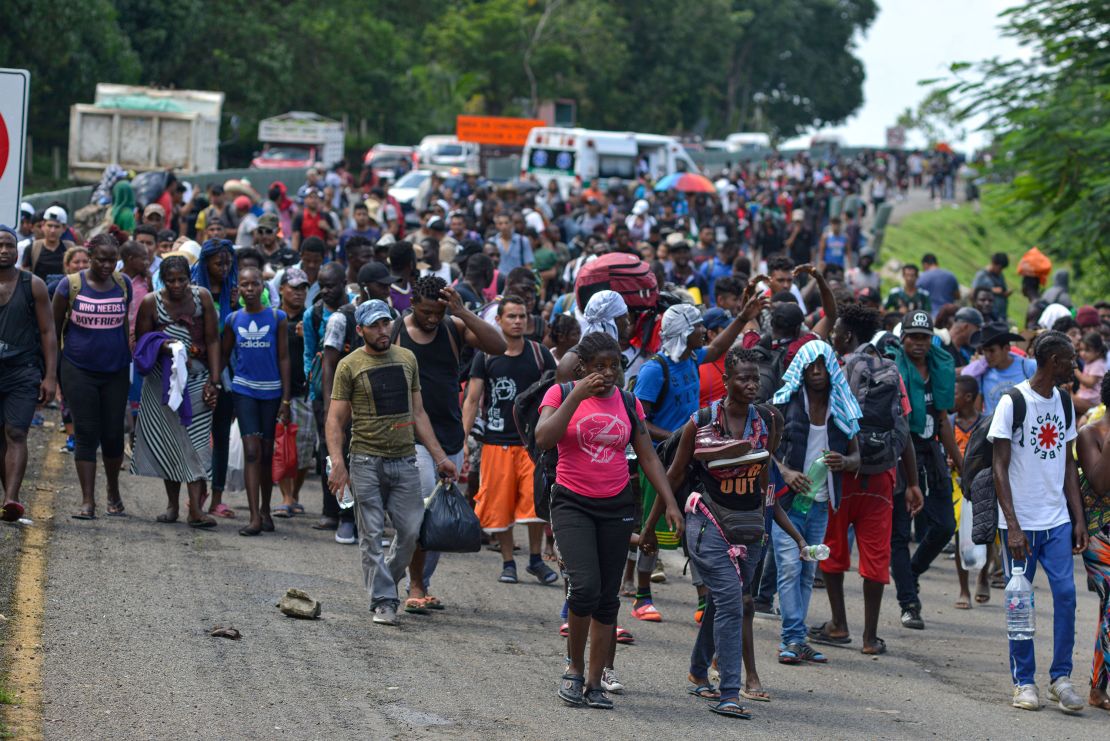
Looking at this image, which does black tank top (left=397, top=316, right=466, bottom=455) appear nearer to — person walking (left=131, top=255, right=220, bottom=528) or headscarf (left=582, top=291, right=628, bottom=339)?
headscarf (left=582, top=291, right=628, bottom=339)

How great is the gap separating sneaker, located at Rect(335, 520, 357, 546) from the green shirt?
221cm

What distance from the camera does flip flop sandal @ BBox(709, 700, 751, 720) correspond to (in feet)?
23.9

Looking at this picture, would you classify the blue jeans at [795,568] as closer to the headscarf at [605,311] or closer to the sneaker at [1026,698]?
the sneaker at [1026,698]

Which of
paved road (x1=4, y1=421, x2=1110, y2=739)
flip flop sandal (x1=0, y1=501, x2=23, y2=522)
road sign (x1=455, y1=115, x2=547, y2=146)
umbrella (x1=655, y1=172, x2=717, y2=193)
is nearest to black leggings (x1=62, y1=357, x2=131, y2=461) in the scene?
paved road (x1=4, y1=421, x2=1110, y2=739)

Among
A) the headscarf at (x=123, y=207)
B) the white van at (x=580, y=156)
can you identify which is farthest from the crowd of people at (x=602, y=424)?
the white van at (x=580, y=156)

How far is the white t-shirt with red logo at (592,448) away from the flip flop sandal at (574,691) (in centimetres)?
85

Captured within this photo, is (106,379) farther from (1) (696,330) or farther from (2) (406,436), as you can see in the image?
(1) (696,330)

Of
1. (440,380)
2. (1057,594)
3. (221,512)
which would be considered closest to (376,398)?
(440,380)

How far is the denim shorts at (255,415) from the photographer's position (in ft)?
34.8

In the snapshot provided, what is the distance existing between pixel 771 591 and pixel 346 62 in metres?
48.1

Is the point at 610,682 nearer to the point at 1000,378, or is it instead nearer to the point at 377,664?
the point at 377,664

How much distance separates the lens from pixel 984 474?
8375 mm

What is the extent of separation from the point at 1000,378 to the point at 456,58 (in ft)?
179

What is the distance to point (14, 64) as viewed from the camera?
126 ft
